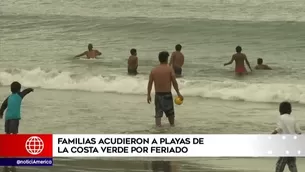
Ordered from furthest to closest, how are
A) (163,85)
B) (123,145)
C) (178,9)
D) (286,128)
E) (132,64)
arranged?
1. (178,9)
2. (132,64)
3. (163,85)
4. (123,145)
5. (286,128)

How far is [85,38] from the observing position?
31.6 meters

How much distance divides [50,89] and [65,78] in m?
1.47

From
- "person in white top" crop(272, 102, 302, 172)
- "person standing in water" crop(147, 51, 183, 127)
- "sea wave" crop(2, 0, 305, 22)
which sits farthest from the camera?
"sea wave" crop(2, 0, 305, 22)

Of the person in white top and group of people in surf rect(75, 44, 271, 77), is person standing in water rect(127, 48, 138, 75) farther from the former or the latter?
the person in white top

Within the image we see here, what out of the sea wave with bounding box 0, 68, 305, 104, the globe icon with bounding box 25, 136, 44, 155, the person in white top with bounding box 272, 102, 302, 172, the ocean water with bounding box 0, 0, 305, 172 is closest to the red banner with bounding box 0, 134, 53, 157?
the globe icon with bounding box 25, 136, 44, 155

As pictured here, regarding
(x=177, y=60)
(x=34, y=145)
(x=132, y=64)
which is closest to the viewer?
(x=34, y=145)

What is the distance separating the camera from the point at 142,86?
1775 cm

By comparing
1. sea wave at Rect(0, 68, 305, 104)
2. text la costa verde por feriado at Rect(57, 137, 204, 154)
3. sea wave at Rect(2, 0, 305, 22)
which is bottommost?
text la costa verde por feriado at Rect(57, 137, 204, 154)

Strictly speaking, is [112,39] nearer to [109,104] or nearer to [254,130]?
[109,104]

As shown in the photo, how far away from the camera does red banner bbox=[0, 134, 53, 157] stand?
8.29 m

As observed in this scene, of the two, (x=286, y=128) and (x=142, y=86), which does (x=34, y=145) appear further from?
(x=142, y=86)

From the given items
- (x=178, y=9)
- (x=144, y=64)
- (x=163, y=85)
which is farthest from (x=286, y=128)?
(x=178, y=9)

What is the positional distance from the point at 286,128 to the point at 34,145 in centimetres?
313

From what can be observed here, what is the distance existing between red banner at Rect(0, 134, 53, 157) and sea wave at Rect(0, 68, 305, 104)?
8.02 metres
